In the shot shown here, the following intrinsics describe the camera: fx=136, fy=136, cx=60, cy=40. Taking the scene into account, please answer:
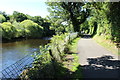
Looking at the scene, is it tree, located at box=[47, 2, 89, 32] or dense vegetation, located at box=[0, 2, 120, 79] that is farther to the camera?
tree, located at box=[47, 2, 89, 32]

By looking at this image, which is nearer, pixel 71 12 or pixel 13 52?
pixel 13 52

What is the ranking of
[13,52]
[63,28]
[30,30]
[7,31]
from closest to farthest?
1. [13,52]
2. [63,28]
3. [7,31]
4. [30,30]

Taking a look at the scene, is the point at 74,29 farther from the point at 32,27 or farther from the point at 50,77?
the point at 50,77

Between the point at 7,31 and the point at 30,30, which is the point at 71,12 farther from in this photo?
the point at 30,30

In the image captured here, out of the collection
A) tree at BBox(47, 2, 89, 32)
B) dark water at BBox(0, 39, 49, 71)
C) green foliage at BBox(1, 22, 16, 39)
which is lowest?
dark water at BBox(0, 39, 49, 71)

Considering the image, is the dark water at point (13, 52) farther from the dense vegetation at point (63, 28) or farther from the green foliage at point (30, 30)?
the green foliage at point (30, 30)

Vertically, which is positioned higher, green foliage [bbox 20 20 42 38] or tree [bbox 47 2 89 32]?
tree [bbox 47 2 89 32]

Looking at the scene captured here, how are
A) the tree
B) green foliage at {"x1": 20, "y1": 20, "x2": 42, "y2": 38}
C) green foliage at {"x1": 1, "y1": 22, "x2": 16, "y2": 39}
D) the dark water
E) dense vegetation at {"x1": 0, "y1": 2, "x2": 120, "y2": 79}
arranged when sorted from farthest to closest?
green foliage at {"x1": 20, "y1": 20, "x2": 42, "y2": 38}
green foliage at {"x1": 1, "y1": 22, "x2": 16, "y2": 39}
the tree
the dark water
dense vegetation at {"x1": 0, "y1": 2, "x2": 120, "y2": 79}

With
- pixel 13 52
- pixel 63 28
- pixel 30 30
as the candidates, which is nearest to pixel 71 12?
pixel 63 28

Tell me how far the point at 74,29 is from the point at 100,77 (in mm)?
30835

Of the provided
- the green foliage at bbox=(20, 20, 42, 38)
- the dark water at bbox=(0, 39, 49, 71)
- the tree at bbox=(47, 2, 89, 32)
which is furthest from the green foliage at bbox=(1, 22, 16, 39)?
the tree at bbox=(47, 2, 89, 32)

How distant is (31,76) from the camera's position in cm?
538

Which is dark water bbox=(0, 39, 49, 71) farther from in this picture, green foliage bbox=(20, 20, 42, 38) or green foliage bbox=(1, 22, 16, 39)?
green foliage bbox=(20, 20, 42, 38)

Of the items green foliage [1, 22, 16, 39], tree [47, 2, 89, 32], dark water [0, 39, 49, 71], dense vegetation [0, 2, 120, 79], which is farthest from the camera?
green foliage [1, 22, 16, 39]
